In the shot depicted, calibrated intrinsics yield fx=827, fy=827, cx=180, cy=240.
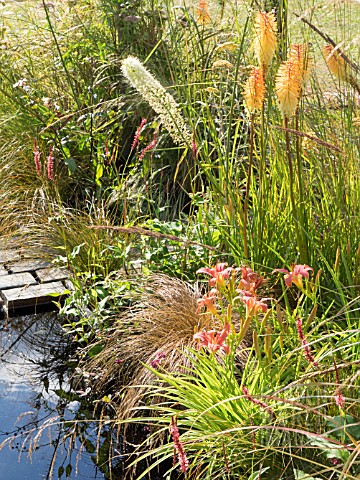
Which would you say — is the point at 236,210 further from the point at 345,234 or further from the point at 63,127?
the point at 63,127

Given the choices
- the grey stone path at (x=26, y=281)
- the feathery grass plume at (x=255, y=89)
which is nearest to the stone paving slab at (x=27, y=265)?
the grey stone path at (x=26, y=281)

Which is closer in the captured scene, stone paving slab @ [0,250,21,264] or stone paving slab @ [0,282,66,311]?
stone paving slab @ [0,282,66,311]

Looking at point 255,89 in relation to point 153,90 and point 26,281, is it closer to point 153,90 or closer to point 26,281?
point 153,90

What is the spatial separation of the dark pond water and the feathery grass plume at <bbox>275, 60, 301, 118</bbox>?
4.52 ft

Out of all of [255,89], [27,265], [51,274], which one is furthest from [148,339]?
[27,265]

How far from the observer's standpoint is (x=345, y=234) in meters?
3.24

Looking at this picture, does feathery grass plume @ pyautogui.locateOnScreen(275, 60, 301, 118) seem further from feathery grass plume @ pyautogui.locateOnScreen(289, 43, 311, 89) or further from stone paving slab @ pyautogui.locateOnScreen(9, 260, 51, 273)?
stone paving slab @ pyautogui.locateOnScreen(9, 260, 51, 273)

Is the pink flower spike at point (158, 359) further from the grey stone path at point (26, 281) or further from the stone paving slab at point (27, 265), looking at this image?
the stone paving slab at point (27, 265)

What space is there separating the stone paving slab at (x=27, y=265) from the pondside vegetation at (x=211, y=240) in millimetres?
82

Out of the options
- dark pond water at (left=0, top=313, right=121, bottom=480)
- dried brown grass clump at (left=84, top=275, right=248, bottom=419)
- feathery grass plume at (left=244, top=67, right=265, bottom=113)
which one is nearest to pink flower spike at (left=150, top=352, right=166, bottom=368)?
dried brown grass clump at (left=84, top=275, right=248, bottom=419)

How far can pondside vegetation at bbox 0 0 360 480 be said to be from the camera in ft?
8.44

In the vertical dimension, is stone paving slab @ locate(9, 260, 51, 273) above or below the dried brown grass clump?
below

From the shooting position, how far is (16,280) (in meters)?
4.58

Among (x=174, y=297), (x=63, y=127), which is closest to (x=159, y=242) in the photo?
(x=174, y=297)
